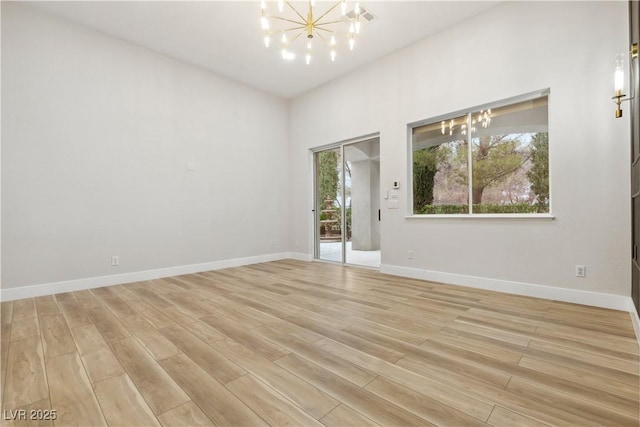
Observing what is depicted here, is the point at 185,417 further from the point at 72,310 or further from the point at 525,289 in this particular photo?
the point at 525,289

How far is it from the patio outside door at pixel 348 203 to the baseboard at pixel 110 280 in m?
1.60

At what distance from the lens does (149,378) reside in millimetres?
1700

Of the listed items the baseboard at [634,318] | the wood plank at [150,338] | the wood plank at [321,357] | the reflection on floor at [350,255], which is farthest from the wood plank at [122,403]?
the reflection on floor at [350,255]

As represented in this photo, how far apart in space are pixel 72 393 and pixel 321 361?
1.37 meters

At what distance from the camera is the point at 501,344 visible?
2.11 metres

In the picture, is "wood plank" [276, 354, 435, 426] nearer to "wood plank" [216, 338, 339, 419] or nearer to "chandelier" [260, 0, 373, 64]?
"wood plank" [216, 338, 339, 419]

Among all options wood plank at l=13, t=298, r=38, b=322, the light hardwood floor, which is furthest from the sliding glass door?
wood plank at l=13, t=298, r=38, b=322

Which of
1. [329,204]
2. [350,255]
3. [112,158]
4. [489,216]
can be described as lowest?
[350,255]

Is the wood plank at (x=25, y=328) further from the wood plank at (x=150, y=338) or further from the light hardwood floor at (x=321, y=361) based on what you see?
the wood plank at (x=150, y=338)

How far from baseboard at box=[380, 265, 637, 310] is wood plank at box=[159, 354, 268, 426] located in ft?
10.7

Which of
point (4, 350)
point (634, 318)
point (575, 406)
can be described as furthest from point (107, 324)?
point (634, 318)

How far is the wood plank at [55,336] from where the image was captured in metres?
2.08

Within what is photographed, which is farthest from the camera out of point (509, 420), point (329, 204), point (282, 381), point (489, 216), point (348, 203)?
point (329, 204)

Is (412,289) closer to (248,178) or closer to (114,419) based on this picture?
(114,419)
